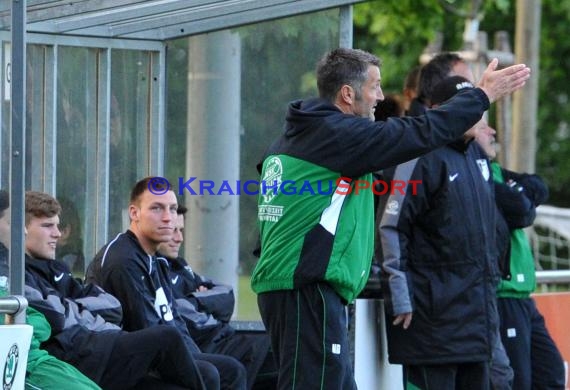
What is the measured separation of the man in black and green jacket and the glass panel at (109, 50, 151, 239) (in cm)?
238

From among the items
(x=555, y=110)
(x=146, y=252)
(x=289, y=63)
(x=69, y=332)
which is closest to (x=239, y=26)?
(x=289, y=63)

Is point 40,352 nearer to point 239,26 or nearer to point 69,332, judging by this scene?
point 69,332

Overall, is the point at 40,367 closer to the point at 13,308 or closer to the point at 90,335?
the point at 90,335

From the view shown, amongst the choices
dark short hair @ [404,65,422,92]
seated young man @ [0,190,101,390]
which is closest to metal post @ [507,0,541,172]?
dark short hair @ [404,65,422,92]

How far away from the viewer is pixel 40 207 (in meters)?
6.88

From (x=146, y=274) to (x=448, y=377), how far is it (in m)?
1.62

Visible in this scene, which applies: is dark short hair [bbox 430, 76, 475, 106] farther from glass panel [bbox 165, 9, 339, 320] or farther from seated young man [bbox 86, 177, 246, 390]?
seated young man [bbox 86, 177, 246, 390]

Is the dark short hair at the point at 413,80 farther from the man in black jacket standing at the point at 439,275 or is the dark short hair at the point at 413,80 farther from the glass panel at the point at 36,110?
the glass panel at the point at 36,110

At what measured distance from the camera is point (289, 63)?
8742mm

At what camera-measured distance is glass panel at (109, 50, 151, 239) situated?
851 cm

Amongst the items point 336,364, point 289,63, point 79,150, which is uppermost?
point 289,63

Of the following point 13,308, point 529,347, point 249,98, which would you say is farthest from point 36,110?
point 529,347

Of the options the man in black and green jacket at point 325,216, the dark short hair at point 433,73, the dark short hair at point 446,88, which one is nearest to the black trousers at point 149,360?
the man in black and green jacket at point 325,216

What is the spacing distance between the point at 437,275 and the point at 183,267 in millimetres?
1530
